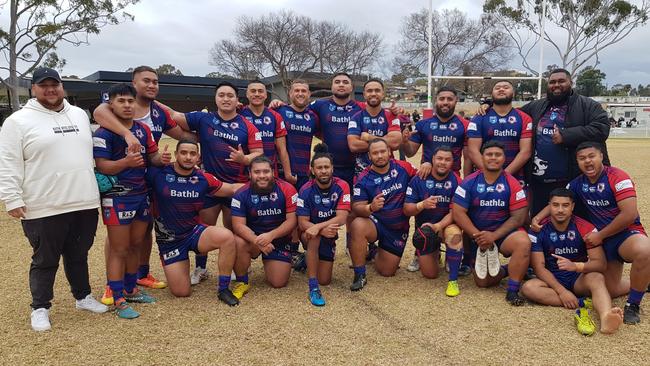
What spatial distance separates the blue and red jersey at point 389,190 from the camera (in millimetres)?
5112

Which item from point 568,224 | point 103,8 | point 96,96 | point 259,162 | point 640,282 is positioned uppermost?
point 103,8

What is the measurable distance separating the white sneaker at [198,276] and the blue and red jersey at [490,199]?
2.78 m

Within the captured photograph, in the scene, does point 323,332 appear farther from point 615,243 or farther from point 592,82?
point 592,82

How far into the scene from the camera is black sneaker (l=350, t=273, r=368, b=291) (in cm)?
485

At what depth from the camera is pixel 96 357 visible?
11.3ft

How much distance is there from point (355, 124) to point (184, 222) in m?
2.16

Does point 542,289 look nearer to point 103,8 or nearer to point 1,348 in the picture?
point 1,348

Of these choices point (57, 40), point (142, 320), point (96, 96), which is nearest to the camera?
point (142, 320)

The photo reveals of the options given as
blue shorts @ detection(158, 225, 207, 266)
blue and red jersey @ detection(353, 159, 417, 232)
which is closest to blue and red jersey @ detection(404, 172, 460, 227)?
blue and red jersey @ detection(353, 159, 417, 232)

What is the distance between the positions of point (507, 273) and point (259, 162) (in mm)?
2739

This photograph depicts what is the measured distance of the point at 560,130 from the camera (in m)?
4.98

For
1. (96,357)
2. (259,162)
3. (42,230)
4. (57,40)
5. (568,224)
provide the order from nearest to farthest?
(96,357)
(42,230)
(568,224)
(259,162)
(57,40)

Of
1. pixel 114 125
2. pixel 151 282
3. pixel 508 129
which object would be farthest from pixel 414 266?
pixel 114 125

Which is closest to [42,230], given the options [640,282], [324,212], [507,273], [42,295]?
[42,295]
